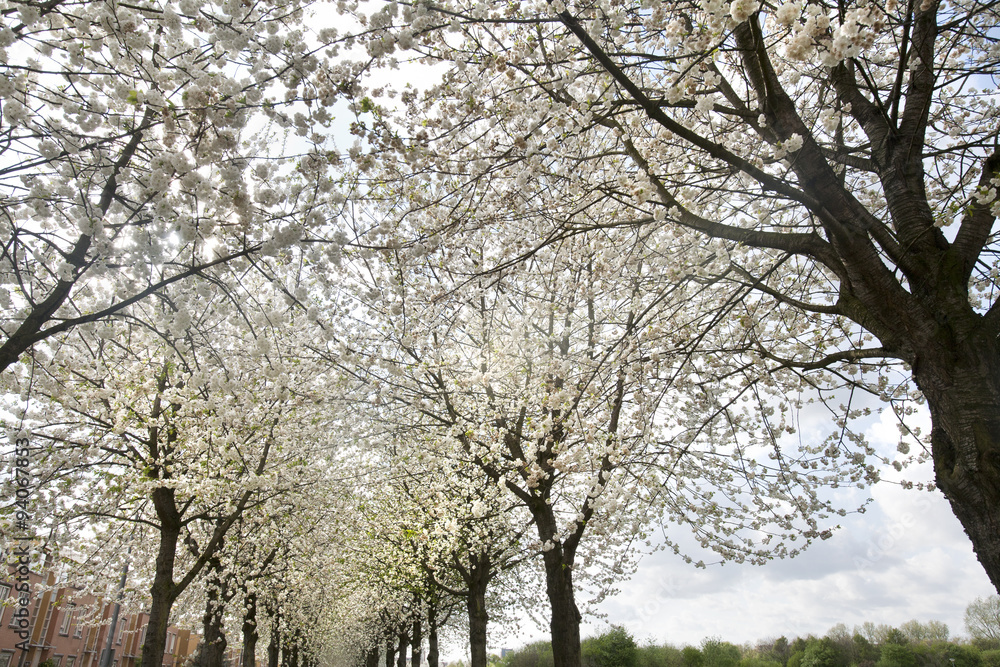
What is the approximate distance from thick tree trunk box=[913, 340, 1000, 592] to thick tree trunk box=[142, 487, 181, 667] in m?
10.6

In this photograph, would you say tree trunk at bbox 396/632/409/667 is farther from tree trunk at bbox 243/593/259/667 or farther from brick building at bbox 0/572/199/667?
brick building at bbox 0/572/199/667

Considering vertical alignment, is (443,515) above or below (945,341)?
above

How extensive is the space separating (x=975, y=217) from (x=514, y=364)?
22.1 feet

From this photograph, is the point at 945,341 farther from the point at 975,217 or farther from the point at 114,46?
the point at 114,46

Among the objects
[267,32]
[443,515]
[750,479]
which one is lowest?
[750,479]

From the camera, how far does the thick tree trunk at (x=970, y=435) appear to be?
374 cm

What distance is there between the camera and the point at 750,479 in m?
7.38

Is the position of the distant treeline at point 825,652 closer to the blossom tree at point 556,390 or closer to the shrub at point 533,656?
the shrub at point 533,656

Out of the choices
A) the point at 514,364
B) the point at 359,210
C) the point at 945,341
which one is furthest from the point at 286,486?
the point at 945,341

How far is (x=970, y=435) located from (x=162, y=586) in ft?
37.3

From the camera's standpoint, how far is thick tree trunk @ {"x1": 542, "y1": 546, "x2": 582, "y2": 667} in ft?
30.5

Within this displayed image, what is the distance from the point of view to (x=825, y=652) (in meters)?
23.7

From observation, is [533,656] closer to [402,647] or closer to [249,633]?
[402,647]

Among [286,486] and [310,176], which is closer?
[310,176]
